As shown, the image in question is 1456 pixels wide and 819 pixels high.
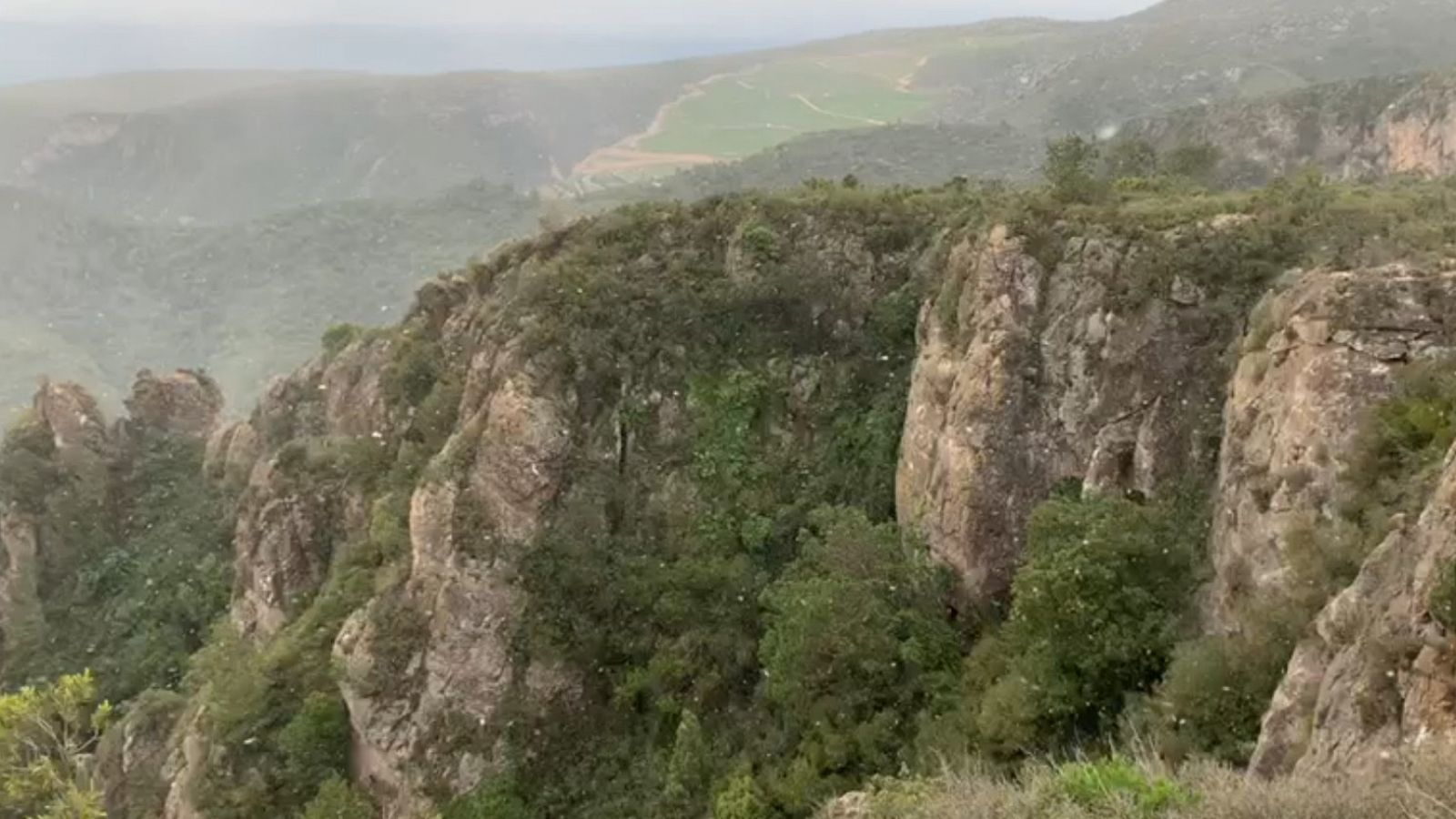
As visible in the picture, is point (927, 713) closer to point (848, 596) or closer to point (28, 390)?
point (848, 596)

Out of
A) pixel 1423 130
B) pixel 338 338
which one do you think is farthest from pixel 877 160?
pixel 338 338

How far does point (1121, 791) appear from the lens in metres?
10.4

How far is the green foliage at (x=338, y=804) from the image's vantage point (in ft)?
78.8

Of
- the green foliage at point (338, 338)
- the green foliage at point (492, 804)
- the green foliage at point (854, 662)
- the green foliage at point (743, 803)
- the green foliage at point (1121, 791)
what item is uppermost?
the green foliage at point (1121, 791)

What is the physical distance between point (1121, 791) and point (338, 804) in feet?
62.1

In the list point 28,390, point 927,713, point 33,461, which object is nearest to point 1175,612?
point 927,713

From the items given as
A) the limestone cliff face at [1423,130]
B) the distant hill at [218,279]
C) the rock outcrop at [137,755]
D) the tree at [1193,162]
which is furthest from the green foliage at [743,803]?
the distant hill at [218,279]

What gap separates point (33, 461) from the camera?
1903 inches

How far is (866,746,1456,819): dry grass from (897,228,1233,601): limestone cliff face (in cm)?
898

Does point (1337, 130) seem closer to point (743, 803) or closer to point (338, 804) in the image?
point (743, 803)

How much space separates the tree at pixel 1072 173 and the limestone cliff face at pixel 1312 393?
7292 millimetres

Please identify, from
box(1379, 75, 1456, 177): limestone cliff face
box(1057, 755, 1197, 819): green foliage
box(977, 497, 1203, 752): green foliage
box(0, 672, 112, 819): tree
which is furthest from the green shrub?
box(1379, 75, 1456, 177): limestone cliff face

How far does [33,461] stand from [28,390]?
10718 cm

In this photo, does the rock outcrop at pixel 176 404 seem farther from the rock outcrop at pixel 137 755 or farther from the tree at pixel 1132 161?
the tree at pixel 1132 161
